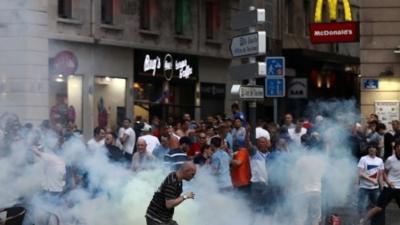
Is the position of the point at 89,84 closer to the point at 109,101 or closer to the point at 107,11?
the point at 109,101

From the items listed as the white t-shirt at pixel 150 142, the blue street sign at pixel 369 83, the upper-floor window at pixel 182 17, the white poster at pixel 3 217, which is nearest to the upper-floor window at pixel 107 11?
the upper-floor window at pixel 182 17

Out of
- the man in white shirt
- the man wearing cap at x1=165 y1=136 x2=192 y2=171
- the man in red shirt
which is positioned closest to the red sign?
the man in red shirt

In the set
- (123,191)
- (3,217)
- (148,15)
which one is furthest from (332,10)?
(3,217)

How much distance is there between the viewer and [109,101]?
89.2ft

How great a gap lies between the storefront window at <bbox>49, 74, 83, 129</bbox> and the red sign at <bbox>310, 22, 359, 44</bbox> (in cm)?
691

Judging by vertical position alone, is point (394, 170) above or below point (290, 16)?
below

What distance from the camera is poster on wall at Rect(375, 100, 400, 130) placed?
84.6ft

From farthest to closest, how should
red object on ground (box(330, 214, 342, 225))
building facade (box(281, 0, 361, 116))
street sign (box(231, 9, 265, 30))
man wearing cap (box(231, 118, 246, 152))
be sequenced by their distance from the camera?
building facade (box(281, 0, 361, 116))
man wearing cap (box(231, 118, 246, 152))
street sign (box(231, 9, 265, 30))
red object on ground (box(330, 214, 342, 225))

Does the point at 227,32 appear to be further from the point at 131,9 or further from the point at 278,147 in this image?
the point at 278,147

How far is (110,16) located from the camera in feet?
92.5

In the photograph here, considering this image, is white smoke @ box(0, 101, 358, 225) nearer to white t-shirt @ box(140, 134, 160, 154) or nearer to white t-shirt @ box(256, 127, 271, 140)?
white t-shirt @ box(140, 134, 160, 154)

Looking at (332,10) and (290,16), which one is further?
A: (290,16)

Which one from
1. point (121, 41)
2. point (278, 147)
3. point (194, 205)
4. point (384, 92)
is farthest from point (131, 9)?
point (194, 205)

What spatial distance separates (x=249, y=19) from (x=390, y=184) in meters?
3.75
